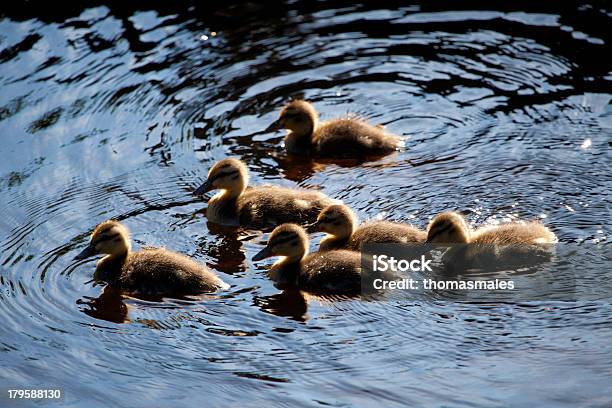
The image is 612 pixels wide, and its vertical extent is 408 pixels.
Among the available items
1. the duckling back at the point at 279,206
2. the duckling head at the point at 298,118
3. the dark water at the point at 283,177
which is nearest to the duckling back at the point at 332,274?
the dark water at the point at 283,177

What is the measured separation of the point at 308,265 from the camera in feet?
23.5

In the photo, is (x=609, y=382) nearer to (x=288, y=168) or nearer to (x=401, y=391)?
(x=401, y=391)

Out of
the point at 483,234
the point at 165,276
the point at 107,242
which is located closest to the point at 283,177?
the point at 107,242

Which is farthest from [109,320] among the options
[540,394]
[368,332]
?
[540,394]

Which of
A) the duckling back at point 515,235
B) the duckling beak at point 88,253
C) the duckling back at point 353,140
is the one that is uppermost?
the duckling beak at point 88,253

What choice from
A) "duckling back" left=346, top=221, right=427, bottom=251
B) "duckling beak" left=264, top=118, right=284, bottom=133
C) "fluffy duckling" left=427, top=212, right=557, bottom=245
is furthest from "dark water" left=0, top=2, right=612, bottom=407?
"duckling back" left=346, top=221, right=427, bottom=251

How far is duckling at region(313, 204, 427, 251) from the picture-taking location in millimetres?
7242

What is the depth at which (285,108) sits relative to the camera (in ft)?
30.3

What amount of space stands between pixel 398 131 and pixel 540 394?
3906mm

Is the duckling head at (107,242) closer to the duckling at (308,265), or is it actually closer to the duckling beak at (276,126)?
the duckling at (308,265)

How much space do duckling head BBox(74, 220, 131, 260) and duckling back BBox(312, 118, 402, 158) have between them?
2.30 meters

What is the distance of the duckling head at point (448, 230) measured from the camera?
705 centimetres

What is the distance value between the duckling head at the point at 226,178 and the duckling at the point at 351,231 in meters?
0.94

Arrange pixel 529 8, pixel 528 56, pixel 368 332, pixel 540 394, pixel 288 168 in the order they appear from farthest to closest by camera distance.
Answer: pixel 529 8, pixel 528 56, pixel 288 168, pixel 368 332, pixel 540 394
